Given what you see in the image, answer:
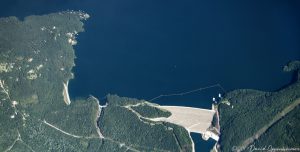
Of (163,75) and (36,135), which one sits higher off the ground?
(163,75)

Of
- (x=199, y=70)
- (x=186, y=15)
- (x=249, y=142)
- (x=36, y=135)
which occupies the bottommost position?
(x=249, y=142)

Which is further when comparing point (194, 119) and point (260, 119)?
point (194, 119)

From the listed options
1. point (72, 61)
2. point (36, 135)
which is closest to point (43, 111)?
point (36, 135)

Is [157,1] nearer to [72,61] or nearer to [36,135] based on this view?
[72,61]

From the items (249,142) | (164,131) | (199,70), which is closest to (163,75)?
(199,70)

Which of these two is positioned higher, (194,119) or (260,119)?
(194,119)

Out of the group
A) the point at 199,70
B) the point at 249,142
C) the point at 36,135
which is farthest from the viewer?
the point at 199,70

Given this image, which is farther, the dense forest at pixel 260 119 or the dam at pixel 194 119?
the dam at pixel 194 119

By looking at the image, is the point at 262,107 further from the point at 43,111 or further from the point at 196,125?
the point at 43,111

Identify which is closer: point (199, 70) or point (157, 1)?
point (199, 70)

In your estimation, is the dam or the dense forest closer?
the dense forest

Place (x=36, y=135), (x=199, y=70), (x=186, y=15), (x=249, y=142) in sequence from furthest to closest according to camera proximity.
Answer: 1. (x=186, y=15)
2. (x=199, y=70)
3. (x=36, y=135)
4. (x=249, y=142)
